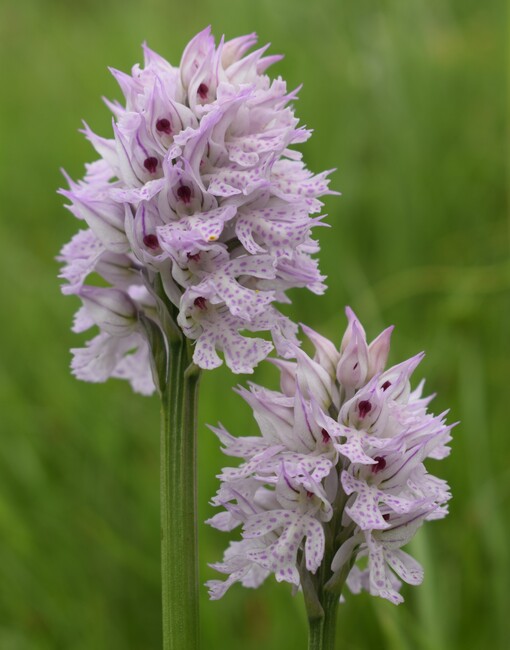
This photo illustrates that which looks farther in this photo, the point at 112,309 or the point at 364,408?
the point at 112,309

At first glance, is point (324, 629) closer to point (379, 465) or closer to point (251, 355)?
point (379, 465)

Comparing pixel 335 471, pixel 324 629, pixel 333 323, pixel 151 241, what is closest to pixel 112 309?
pixel 151 241

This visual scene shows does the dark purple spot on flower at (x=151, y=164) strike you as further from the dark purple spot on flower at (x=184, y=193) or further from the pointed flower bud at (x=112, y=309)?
the pointed flower bud at (x=112, y=309)

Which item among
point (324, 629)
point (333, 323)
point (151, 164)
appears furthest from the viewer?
point (333, 323)

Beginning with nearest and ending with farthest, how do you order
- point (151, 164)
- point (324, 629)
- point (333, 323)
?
point (324, 629)
point (151, 164)
point (333, 323)

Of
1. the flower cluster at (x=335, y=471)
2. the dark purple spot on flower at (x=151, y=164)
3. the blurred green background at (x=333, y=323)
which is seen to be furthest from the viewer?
the blurred green background at (x=333, y=323)

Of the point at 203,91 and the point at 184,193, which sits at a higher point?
the point at 203,91

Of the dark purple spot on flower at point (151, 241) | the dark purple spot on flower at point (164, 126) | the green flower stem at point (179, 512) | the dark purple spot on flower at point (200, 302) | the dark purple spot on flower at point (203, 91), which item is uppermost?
the dark purple spot on flower at point (203, 91)

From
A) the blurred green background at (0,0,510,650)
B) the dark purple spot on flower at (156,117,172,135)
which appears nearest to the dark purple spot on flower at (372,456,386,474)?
the dark purple spot on flower at (156,117,172,135)

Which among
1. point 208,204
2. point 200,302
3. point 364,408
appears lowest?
point 364,408

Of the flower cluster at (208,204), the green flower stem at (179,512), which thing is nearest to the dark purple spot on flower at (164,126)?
the flower cluster at (208,204)
